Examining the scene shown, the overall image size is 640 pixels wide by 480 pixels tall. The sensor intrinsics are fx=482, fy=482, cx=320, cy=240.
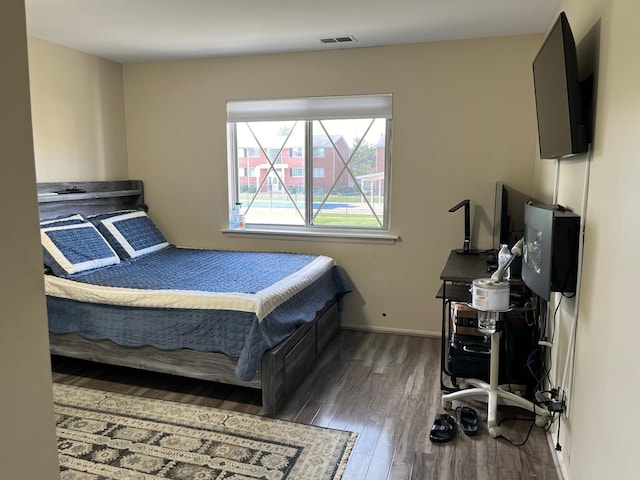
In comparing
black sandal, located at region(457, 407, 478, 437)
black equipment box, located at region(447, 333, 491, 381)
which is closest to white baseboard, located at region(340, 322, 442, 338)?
black equipment box, located at region(447, 333, 491, 381)

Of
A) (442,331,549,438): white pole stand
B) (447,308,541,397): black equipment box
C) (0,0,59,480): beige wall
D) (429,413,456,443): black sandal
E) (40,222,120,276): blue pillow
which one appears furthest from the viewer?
(40,222,120,276): blue pillow

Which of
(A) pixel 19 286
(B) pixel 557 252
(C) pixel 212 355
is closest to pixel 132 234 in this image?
(C) pixel 212 355

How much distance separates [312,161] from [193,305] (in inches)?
75.5

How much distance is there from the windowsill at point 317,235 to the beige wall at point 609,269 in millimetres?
1979

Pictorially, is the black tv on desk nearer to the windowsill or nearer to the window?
the windowsill

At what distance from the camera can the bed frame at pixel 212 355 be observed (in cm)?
275

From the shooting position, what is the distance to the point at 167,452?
2363mm

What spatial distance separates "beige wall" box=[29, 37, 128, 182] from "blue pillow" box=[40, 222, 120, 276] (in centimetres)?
54

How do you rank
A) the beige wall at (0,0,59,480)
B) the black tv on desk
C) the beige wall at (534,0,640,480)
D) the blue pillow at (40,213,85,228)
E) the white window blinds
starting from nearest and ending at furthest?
1. the beige wall at (0,0,59,480)
2. the beige wall at (534,0,640,480)
3. the black tv on desk
4. the blue pillow at (40,213,85,228)
5. the white window blinds

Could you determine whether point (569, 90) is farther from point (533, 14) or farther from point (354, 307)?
point (354, 307)

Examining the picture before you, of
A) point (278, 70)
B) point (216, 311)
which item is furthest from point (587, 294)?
point (278, 70)

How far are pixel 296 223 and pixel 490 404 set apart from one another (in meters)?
2.40

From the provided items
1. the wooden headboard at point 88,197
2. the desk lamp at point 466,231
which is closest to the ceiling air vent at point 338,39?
the desk lamp at point 466,231

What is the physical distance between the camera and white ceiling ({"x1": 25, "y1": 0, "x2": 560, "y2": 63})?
2.93m
